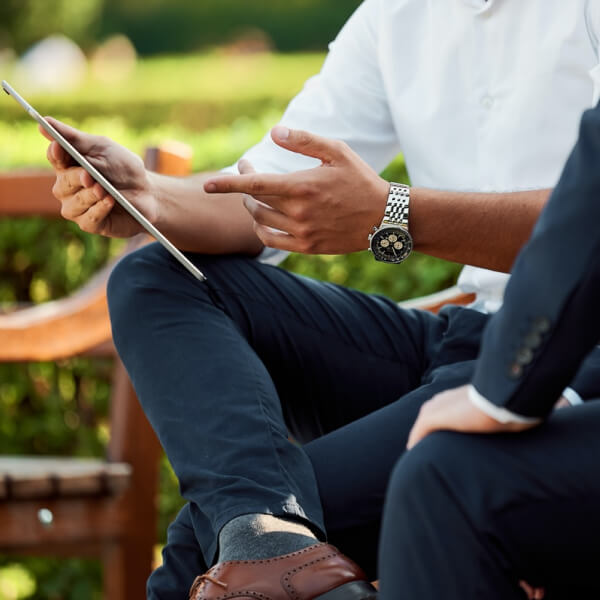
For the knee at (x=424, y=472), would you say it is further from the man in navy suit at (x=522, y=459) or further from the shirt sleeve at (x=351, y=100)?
the shirt sleeve at (x=351, y=100)

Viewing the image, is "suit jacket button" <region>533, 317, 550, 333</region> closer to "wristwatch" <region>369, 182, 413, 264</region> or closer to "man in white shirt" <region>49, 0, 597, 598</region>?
"man in white shirt" <region>49, 0, 597, 598</region>

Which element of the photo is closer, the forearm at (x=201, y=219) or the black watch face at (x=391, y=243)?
the black watch face at (x=391, y=243)

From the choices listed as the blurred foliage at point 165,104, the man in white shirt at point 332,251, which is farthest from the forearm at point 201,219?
the blurred foliage at point 165,104

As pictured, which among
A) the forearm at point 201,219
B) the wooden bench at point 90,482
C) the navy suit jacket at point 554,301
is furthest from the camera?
the wooden bench at point 90,482

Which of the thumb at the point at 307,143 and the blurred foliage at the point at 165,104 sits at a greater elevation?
the thumb at the point at 307,143

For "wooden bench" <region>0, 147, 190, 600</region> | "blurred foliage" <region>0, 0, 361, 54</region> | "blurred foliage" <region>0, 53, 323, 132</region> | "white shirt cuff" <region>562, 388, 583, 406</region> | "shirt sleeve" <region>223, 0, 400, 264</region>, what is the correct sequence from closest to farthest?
"white shirt cuff" <region>562, 388, 583, 406</region> → "shirt sleeve" <region>223, 0, 400, 264</region> → "wooden bench" <region>0, 147, 190, 600</region> → "blurred foliage" <region>0, 53, 323, 132</region> → "blurred foliage" <region>0, 0, 361, 54</region>

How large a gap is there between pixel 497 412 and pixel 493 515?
0.32 feet

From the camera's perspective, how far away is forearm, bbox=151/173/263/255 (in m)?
1.71

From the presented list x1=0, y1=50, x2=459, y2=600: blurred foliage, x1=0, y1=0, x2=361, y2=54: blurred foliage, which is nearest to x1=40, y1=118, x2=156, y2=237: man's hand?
x1=0, y1=50, x2=459, y2=600: blurred foliage

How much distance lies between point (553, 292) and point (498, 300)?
2.83ft

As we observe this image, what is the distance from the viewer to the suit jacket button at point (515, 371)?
0.94 meters

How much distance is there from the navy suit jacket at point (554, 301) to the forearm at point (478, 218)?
0.55 m

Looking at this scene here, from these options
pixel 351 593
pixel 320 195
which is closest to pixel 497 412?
pixel 351 593

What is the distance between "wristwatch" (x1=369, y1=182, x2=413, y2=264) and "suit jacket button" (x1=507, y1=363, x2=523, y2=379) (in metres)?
0.58
